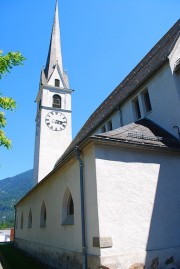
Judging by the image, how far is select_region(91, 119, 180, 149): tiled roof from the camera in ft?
31.8

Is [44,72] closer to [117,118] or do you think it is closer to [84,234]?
[117,118]

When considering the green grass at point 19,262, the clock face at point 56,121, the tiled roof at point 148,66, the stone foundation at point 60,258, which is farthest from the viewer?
the clock face at point 56,121

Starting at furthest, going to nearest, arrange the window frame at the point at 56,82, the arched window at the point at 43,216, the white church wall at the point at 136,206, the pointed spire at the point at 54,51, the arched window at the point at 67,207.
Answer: the pointed spire at the point at 54,51
the window frame at the point at 56,82
the arched window at the point at 43,216
the arched window at the point at 67,207
the white church wall at the point at 136,206

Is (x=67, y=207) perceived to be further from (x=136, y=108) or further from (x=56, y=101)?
(x=56, y=101)

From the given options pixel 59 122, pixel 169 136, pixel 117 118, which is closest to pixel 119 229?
pixel 169 136

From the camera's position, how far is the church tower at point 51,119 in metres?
26.8

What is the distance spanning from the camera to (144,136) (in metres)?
10.7

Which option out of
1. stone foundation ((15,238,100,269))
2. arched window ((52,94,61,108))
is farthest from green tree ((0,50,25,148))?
arched window ((52,94,61,108))

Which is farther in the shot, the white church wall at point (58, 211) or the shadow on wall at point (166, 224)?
the white church wall at point (58, 211)

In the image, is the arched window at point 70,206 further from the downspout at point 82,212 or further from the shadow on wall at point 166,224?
the shadow on wall at point 166,224

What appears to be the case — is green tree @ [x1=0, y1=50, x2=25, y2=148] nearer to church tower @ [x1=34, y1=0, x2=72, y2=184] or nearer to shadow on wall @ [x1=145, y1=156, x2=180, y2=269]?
shadow on wall @ [x1=145, y1=156, x2=180, y2=269]

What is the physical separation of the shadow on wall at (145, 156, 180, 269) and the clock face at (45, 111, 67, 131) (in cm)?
2023

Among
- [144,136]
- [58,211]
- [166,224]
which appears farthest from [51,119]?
[166,224]

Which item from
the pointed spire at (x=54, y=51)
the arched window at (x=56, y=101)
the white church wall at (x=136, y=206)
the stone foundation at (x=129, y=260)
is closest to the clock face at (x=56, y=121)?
the arched window at (x=56, y=101)
